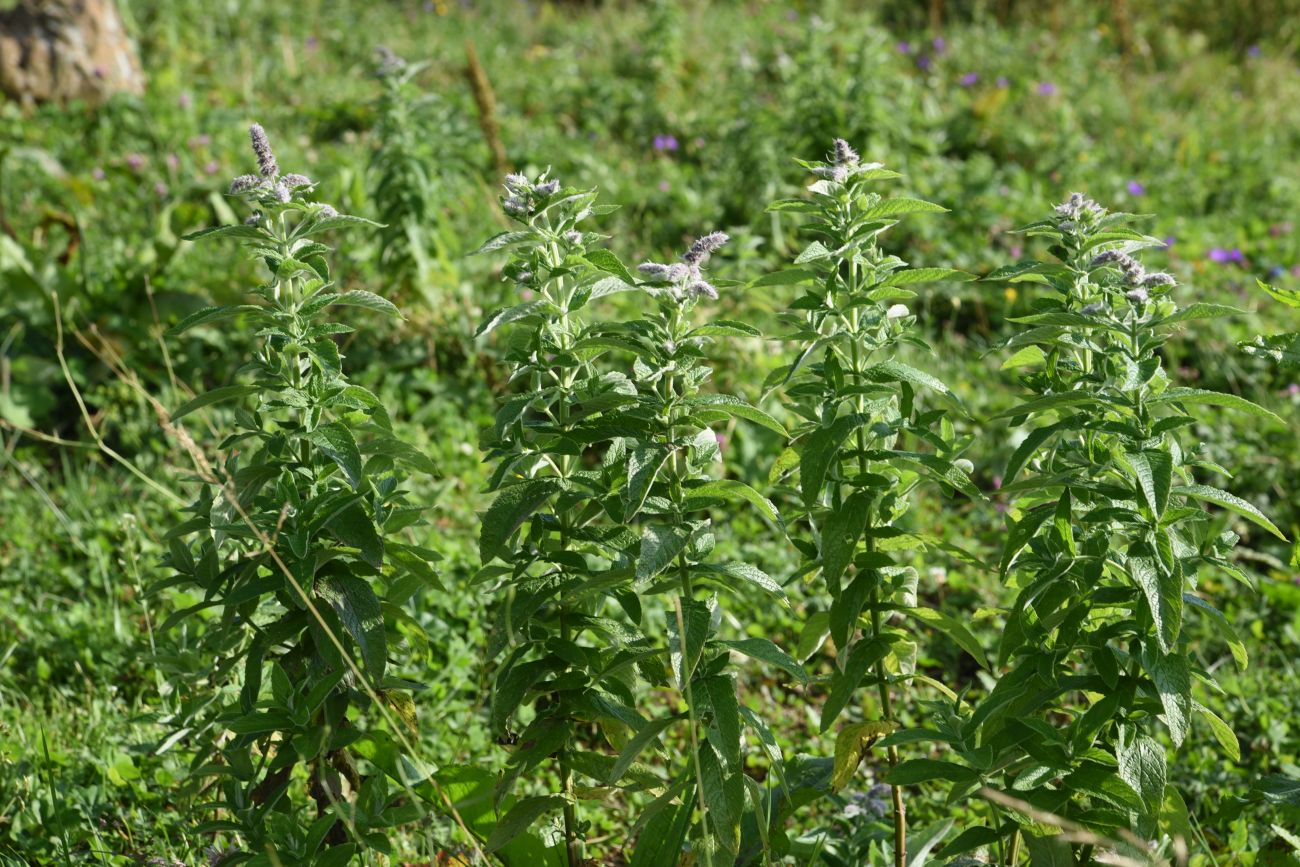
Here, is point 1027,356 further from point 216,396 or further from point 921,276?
point 216,396

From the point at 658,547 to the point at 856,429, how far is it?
477mm

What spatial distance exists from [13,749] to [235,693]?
1.96 ft

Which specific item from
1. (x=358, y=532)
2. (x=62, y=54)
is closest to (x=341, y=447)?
(x=358, y=532)

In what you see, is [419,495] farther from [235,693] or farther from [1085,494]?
[1085,494]

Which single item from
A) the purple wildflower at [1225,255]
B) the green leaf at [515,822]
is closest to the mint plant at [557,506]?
the green leaf at [515,822]

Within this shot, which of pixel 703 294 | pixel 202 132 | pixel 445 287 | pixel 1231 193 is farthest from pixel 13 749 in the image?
pixel 1231 193

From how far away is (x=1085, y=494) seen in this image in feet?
6.91

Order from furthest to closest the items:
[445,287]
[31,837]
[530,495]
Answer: [445,287] < [31,837] < [530,495]

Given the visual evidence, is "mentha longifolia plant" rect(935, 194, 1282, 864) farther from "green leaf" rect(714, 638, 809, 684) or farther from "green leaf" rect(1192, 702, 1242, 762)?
"green leaf" rect(714, 638, 809, 684)

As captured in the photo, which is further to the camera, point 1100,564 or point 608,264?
point 608,264

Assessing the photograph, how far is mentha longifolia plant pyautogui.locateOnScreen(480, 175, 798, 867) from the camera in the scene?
2.07 m

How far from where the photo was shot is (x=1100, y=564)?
2.04 m

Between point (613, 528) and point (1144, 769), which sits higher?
point (613, 528)

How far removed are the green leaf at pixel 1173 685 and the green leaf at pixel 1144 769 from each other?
87 millimetres
